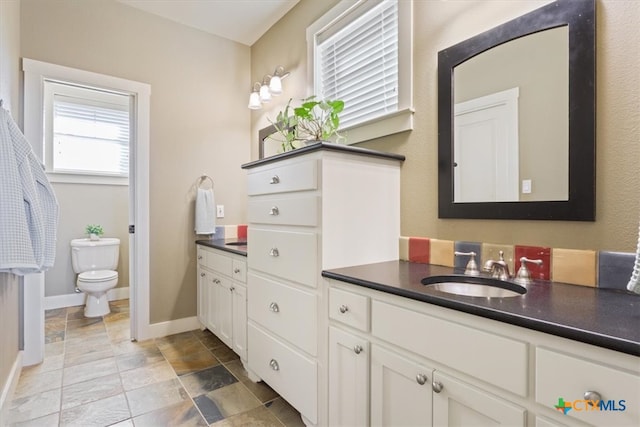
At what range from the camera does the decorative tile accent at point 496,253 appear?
1306 mm

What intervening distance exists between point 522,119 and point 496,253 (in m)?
0.55

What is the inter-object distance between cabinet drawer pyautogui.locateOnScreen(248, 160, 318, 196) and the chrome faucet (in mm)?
791

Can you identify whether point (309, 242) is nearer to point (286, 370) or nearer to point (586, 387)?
point (286, 370)

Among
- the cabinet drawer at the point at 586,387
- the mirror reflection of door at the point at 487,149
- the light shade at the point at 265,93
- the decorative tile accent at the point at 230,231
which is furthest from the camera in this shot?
the decorative tile accent at the point at 230,231

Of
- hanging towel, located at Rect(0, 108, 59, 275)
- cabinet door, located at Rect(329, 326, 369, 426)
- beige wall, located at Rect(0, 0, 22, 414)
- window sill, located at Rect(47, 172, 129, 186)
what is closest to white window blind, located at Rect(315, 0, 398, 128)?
cabinet door, located at Rect(329, 326, 369, 426)

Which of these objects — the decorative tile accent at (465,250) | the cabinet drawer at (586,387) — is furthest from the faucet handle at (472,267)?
the cabinet drawer at (586,387)

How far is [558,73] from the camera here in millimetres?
1188

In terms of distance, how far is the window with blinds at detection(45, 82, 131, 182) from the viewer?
11.7ft

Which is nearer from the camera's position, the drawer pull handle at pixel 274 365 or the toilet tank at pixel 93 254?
the drawer pull handle at pixel 274 365

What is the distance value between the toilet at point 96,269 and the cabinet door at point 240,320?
1.90 meters

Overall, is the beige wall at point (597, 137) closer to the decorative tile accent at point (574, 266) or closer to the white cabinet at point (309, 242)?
the decorative tile accent at point (574, 266)

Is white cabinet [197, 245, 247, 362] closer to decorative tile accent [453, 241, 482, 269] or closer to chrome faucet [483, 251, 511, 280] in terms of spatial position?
decorative tile accent [453, 241, 482, 269]

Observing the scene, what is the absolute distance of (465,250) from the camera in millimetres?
1453

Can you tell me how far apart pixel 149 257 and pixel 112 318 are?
3.56ft
